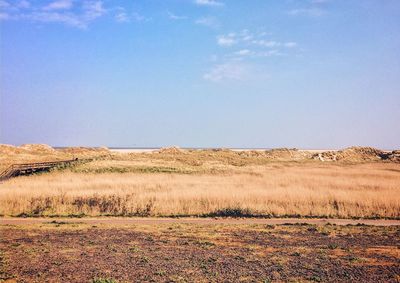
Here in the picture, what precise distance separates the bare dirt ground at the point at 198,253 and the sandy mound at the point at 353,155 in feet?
269

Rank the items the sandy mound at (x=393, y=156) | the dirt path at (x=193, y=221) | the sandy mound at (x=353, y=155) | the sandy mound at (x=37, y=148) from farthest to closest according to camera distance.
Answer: the sandy mound at (x=353, y=155), the sandy mound at (x=37, y=148), the sandy mound at (x=393, y=156), the dirt path at (x=193, y=221)

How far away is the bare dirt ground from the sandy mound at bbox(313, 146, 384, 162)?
269 ft

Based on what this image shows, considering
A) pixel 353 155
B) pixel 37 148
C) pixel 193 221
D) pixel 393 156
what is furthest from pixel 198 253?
pixel 353 155

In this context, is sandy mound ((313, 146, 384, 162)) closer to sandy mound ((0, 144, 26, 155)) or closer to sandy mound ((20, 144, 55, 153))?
sandy mound ((20, 144, 55, 153))

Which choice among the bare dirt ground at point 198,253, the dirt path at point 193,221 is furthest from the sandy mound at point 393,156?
the bare dirt ground at point 198,253

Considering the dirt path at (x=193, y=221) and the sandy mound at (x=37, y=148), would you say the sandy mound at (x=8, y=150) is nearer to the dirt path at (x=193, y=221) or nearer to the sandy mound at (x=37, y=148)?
the sandy mound at (x=37, y=148)

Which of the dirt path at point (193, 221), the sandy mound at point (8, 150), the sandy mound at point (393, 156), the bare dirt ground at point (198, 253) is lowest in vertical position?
the dirt path at point (193, 221)

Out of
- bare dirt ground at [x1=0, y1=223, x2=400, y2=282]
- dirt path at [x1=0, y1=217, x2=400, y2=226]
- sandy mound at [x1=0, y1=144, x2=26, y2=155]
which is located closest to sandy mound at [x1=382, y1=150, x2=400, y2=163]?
dirt path at [x1=0, y1=217, x2=400, y2=226]

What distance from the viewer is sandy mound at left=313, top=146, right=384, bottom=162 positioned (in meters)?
96.9

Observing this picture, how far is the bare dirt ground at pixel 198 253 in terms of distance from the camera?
10570 millimetres

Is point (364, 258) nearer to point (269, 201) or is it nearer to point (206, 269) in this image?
point (206, 269)

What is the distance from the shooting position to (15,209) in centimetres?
2325

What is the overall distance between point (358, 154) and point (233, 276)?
101949mm

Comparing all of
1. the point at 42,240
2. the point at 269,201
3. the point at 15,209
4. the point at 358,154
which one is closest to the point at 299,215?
the point at 269,201
